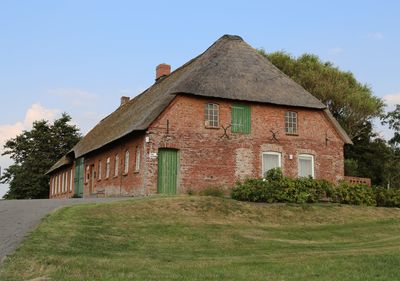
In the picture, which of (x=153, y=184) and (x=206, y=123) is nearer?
(x=153, y=184)

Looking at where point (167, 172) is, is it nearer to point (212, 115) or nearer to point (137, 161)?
point (137, 161)

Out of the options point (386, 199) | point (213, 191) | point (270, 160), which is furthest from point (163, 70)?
point (386, 199)

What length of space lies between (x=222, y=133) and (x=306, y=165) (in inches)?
200

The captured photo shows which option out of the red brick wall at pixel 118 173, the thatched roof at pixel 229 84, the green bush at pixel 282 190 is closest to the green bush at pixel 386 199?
the green bush at pixel 282 190

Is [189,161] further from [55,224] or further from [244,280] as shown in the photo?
[244,280]

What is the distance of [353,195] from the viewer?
78.5 ft

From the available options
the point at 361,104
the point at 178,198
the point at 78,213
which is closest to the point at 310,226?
the point at 178,198

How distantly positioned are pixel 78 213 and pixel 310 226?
794 cm

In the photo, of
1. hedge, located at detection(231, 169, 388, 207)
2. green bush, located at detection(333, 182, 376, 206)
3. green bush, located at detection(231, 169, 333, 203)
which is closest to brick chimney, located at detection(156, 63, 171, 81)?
hedge, located at detection(231, 169, 388, 207)

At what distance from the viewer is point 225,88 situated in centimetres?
2667

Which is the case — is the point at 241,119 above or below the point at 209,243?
above

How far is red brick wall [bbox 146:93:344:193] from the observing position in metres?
25.3

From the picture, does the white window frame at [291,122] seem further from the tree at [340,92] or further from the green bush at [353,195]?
the tree at [340,92]

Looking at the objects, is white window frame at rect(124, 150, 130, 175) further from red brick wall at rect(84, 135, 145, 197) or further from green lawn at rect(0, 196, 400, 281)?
green lawn at rect(0, 196, 400, 281)
